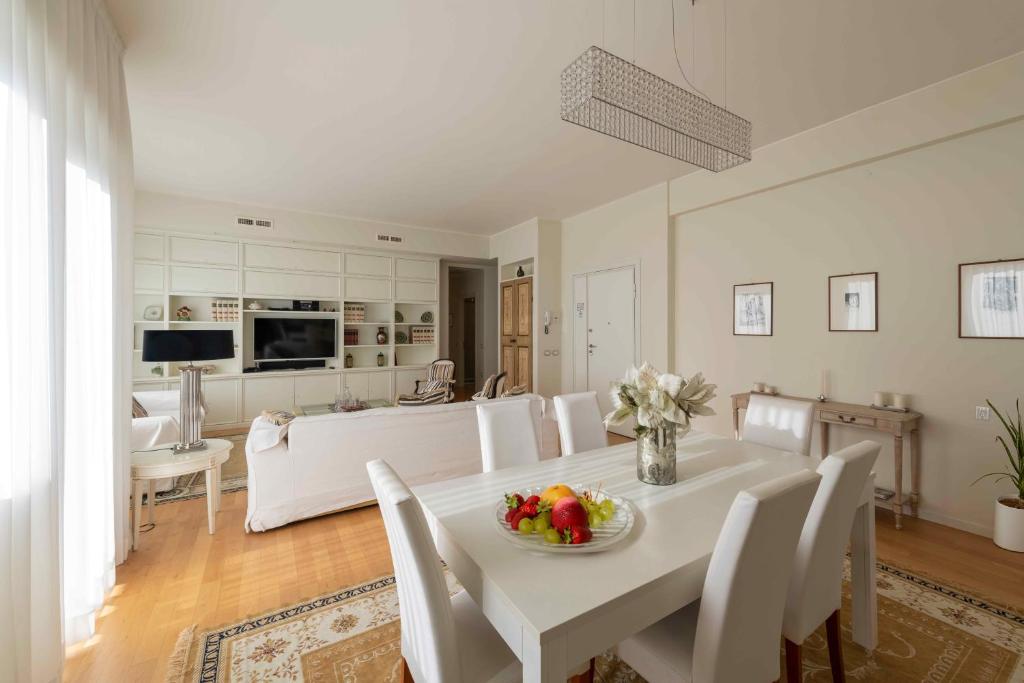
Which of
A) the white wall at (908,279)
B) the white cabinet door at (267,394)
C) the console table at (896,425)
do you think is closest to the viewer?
the white wall at (908,279)

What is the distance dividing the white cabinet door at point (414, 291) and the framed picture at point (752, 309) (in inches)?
183

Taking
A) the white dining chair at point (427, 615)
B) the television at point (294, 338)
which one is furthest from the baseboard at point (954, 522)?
the television at point (294, 338)

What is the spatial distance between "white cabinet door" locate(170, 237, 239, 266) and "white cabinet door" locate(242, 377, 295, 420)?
1.60 m

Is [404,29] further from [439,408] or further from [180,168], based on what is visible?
[180,168]

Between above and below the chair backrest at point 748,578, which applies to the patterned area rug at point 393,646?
below

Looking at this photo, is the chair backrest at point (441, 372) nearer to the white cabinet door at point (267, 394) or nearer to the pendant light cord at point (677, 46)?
the white cabinet door at point (267, 394)

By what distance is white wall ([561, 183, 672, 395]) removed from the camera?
192 inches

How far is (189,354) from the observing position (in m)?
2.76

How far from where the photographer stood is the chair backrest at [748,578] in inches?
40.7

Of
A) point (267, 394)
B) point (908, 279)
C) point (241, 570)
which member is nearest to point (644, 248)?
point (908, 279)

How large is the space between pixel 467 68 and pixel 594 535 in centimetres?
273

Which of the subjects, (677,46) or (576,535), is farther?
(677,46)

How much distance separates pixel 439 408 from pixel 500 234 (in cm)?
457

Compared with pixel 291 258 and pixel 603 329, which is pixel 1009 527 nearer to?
pixel 603 329
